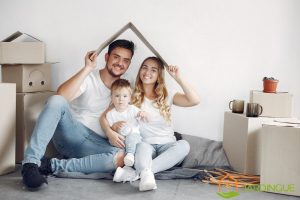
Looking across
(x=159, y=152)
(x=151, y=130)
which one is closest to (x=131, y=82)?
(x=151, y=130)

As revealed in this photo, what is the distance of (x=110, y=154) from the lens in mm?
1905

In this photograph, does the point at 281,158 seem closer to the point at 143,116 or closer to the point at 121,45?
the point at 143,116

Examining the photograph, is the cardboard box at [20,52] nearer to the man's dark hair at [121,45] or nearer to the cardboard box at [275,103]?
the man's dark hair at [121,45]

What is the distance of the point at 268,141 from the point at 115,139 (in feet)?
2.62

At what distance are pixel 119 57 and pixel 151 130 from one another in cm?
49

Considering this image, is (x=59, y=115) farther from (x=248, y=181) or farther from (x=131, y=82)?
(x=248, y=181)

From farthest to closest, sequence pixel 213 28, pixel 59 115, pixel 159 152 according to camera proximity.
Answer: pixel 213 28 < pixel 159 152 < pixel 59 115

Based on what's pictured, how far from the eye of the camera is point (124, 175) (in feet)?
5.86

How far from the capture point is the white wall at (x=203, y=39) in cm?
238

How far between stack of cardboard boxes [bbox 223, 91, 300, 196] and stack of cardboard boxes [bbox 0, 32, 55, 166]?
115cm

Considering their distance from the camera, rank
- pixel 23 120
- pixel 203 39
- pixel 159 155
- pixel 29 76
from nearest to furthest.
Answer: pixel 159 155 < pixel 23 120 < pixel 29 76 < pixel 203 39

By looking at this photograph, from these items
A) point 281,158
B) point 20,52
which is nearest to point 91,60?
point 20,52

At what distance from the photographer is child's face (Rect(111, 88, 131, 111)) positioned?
2.04 m

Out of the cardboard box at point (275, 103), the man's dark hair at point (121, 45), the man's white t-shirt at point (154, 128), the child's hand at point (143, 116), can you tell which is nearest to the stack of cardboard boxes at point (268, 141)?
the cardboard box at point (275, 103)
